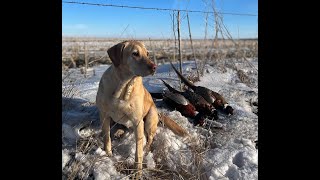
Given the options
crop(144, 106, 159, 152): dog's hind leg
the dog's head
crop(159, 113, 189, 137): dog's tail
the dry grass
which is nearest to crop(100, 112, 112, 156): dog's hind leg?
crop(144, 106, 159, 152): dog's hind leg

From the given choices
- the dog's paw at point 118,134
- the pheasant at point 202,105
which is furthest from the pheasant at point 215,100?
the dog's paw at point 118,134

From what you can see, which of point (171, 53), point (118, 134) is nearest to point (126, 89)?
point (118, 134)

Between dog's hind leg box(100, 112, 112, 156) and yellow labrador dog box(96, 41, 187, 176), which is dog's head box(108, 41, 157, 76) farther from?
dog's hind leg box(100, 112, 112, 156)

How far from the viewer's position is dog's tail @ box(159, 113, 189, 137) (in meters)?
3.84

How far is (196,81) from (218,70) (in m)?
1.30

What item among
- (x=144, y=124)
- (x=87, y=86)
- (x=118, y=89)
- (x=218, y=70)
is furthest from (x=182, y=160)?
(x=218, y=70)

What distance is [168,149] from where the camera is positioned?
358 centimetres
